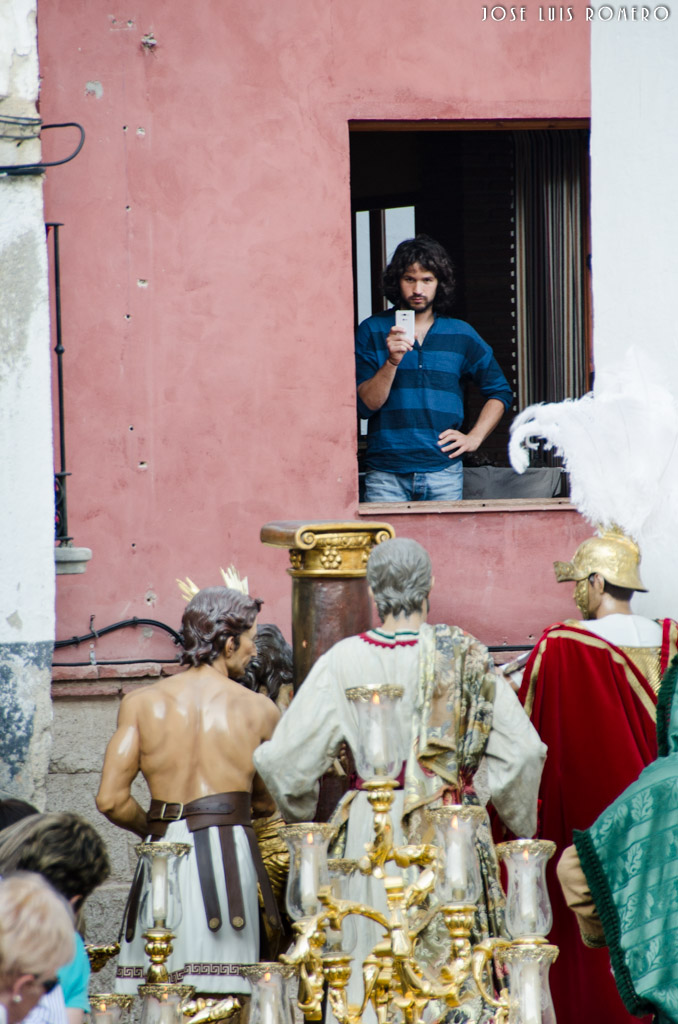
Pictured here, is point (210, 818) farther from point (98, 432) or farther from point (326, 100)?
point (326, 100)

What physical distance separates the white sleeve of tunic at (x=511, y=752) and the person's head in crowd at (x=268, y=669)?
115 centimetres

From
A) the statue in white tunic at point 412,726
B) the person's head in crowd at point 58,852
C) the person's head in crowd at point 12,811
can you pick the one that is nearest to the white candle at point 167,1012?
the person's head in crowd at point 58,852

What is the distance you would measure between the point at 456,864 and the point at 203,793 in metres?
1.64

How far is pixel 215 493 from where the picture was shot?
6539mm

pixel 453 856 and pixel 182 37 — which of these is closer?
pixel 453 856

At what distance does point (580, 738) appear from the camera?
527 centimetres

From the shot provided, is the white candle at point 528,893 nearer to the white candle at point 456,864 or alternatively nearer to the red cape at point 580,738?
the white candle at point 456,864

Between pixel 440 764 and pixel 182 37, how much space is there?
12.1 ft

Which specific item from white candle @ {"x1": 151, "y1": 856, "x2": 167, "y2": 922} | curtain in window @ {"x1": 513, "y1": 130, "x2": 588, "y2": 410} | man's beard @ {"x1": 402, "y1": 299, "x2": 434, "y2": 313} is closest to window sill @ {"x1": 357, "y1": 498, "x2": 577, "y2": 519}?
man's beard @ {"x1": 402, "y1": 299, "x2": 434, "y2": 313}

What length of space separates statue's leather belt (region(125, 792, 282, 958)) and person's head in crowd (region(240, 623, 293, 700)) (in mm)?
762

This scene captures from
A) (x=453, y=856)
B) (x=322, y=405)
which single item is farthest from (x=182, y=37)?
(x=453, y=856)

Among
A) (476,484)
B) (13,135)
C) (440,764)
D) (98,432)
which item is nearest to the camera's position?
(440,764)

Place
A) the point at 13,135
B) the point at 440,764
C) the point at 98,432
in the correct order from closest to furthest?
the point at 440,764, the point at 13,135, the point at 98,432

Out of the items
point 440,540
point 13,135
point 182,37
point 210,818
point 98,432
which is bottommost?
point 210,818
